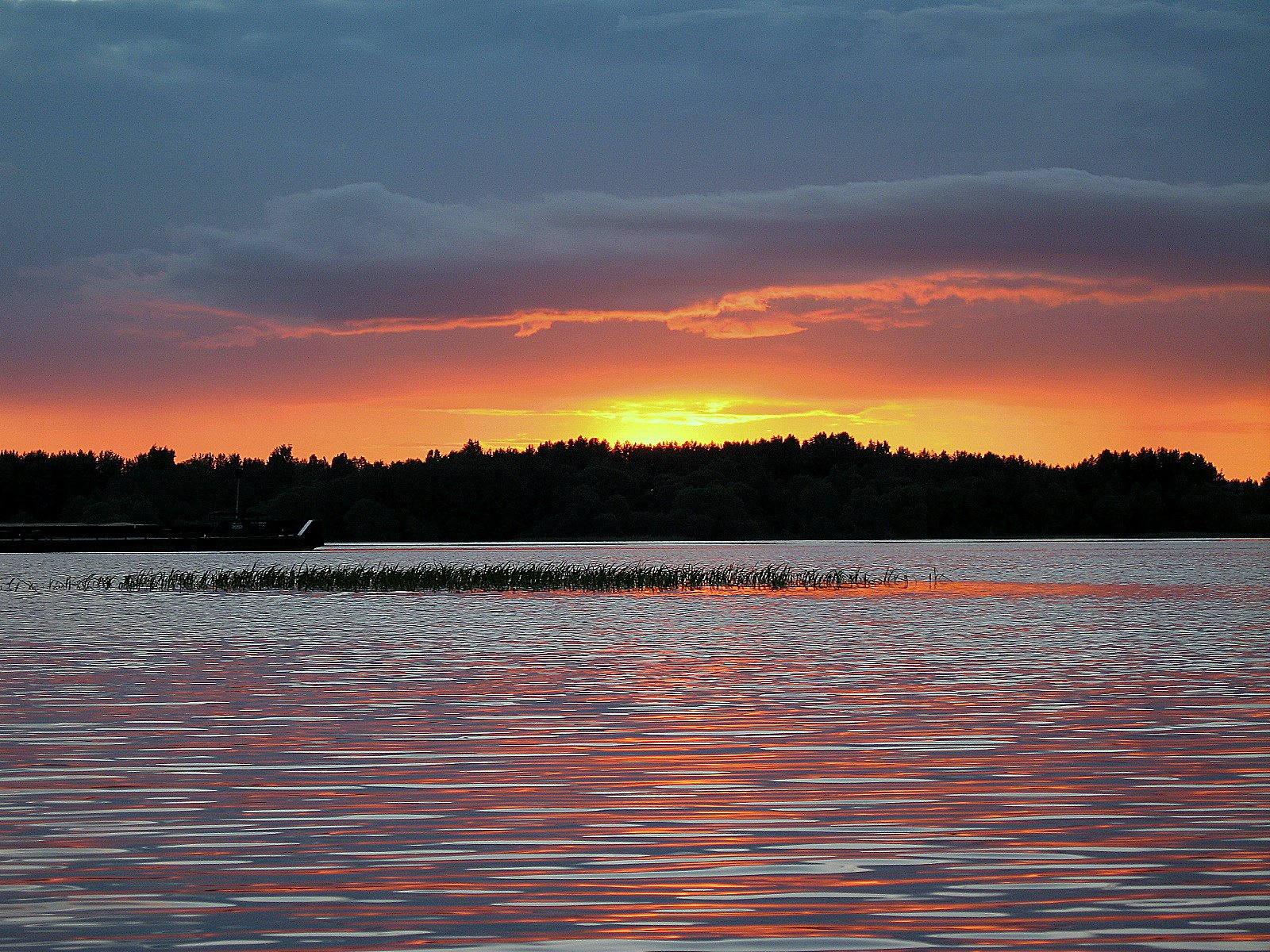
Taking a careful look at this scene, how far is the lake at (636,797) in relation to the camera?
10.5m

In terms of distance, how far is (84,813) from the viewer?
47.1ft

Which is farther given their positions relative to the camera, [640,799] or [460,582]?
[460,582]

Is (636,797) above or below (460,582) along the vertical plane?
below

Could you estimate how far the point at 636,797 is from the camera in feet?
50.2

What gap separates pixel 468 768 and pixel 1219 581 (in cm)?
6702

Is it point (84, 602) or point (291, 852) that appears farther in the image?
point (84, 602)

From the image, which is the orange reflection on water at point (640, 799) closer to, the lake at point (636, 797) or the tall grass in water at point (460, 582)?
the lake at point (636, 797)

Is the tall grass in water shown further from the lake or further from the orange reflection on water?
the orange reflection on water

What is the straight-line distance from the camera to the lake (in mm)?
10500

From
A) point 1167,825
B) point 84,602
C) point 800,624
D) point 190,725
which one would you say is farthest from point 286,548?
point 1167,825

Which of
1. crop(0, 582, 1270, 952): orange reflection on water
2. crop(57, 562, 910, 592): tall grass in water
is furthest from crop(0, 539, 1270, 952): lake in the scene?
crop(57, 562, 910, 592): tall grass in water

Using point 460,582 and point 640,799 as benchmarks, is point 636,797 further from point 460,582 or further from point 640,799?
point 460,582

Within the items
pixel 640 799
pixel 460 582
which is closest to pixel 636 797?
pixel 640 799

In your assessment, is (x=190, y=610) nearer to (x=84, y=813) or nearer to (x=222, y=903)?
(x=84, y=813)
